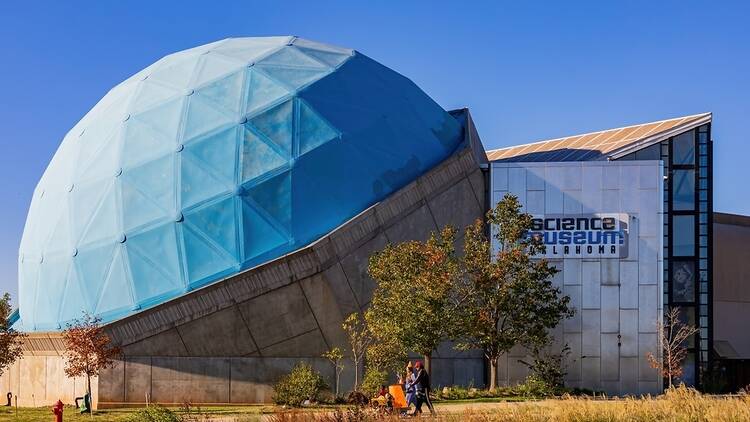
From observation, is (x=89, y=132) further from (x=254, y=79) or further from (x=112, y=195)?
(x=254, y=79)

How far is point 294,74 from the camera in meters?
45.2

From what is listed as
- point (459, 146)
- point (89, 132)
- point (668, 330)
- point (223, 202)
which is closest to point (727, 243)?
point (668, 330)

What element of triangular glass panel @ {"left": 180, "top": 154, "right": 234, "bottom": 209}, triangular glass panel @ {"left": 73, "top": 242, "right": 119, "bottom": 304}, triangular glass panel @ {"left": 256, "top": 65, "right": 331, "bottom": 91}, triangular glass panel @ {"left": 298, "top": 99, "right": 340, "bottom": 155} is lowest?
triangular glass panel @ {"left": 73, "top": 242, "right": 119, "bottom": 304}

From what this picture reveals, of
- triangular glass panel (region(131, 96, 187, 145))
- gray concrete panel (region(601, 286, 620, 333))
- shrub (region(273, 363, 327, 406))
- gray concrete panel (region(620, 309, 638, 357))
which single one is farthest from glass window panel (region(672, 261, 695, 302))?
triangular glass panel (region(131, 96, 187, 145))

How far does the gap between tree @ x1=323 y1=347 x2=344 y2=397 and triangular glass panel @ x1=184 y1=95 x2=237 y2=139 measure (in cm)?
1017

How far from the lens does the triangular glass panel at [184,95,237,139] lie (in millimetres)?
43125

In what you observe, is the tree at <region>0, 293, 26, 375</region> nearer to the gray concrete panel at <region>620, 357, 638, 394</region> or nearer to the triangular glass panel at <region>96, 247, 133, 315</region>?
the triangular glass panel at <region>96, 247, 133, 315</region>

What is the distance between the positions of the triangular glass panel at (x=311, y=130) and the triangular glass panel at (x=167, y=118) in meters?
5.09

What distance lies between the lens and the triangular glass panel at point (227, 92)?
143 feet

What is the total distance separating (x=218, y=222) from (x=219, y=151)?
3017 mm

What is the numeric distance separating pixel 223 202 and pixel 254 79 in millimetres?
6143

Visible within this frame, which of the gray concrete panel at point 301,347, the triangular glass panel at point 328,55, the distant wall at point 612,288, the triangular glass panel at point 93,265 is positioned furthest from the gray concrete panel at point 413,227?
the triangular glass panel at point 93,265

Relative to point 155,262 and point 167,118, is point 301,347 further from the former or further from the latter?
point 167,118

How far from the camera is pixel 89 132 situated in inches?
1895
